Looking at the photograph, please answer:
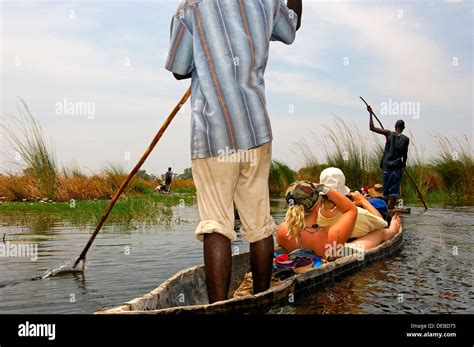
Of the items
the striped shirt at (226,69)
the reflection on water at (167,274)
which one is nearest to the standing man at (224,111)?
the striped shirt at (226,69)

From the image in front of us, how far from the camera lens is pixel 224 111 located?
352cm

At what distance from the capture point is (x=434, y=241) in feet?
28.4

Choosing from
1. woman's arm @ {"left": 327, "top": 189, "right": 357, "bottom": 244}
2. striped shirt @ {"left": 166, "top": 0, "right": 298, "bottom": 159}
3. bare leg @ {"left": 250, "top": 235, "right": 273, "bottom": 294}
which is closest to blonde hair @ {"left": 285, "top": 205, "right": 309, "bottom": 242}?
woman's arm @ {"left": 327, "top": 189, "right": 357, "bottom": 244}

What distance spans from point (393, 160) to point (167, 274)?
7.36 metres

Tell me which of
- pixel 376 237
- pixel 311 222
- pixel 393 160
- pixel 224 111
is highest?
pixel 224 111

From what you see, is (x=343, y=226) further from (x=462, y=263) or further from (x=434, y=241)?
(x=434, y=241)

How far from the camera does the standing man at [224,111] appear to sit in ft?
11.5

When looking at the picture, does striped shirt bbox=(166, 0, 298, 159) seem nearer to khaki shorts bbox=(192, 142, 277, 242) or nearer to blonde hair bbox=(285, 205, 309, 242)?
khaki shorts bbox=(192, 142, 277, 242)

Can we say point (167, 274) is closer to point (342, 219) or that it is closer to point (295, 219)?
point (295, 219)

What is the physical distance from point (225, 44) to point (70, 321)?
1.87 meters

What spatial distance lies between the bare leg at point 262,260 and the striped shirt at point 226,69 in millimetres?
689

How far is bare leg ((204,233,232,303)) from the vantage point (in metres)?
3.54

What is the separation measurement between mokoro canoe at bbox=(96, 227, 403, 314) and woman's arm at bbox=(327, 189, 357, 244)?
0.25 metres

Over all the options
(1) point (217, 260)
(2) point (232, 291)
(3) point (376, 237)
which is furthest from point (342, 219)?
(1) point (217, 260)
